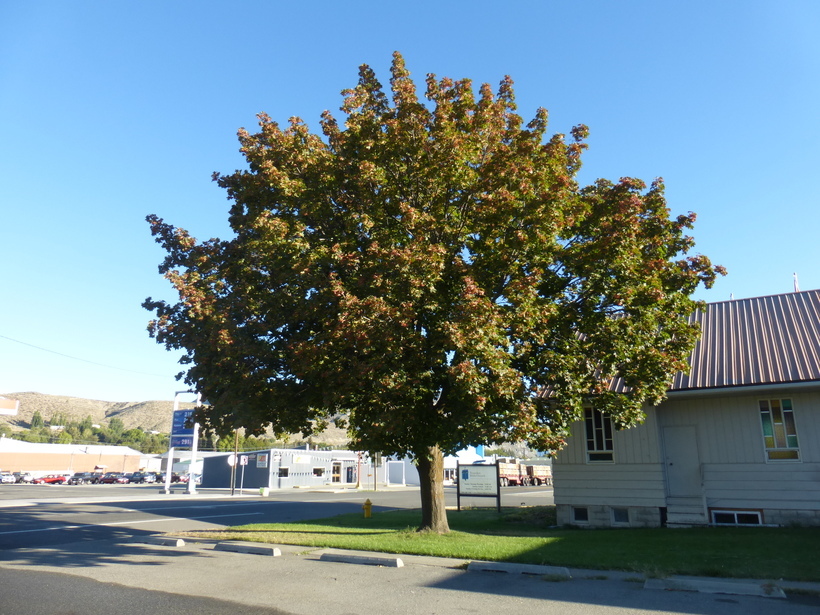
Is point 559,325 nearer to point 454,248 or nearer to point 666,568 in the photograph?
point 454,248

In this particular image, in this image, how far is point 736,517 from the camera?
15977 mm

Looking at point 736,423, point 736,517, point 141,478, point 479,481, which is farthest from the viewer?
point 141,478

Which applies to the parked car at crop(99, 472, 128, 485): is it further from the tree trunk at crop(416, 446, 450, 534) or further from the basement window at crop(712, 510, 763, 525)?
the basement window at crop(712, 510, 763, 525)

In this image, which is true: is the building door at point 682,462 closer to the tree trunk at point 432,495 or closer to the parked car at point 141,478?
the tree trunk at point 432,495

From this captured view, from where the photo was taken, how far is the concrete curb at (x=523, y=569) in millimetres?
10062

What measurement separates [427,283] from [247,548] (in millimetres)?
7517

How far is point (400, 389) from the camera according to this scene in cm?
1125

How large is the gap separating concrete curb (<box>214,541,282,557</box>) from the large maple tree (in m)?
2.60

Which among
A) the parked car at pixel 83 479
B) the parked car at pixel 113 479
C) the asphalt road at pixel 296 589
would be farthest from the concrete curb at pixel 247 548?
the parked car at pixel 113 479

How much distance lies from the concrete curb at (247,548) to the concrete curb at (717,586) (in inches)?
303

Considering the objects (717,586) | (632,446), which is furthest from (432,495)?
(717,586)

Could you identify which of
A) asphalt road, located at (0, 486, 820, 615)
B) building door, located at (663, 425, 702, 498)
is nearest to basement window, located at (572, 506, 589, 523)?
building door, located at (663, 425, 702, 498)

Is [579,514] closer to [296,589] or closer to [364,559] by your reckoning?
[364,559]

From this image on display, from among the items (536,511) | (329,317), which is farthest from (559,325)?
(536,511)
